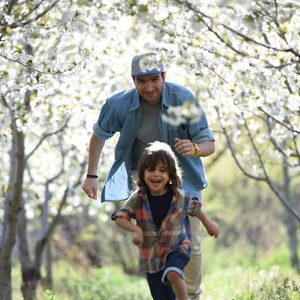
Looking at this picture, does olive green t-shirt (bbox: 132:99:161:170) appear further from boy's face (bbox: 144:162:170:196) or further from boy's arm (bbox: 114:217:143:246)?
boy's arm (bbox: 114:217:143:246)

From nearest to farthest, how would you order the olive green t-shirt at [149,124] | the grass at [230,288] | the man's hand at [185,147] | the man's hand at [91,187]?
1. the man's hand at [185,147]
2. the olive green t-shirt at [149,124]
3. the man's hand at [91,187]
4. the grass at [230,288]

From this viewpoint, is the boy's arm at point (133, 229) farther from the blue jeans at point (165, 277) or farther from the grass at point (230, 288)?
the grass at point (230, 288)

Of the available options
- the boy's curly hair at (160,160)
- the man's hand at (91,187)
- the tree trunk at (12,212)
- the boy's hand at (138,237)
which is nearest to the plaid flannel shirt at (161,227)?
the boy's curly hair at (160,160)

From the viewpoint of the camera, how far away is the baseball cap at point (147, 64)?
22.4 ft

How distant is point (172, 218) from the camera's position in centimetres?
634

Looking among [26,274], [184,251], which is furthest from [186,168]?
[26,274]

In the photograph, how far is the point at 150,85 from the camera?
702 centimetres

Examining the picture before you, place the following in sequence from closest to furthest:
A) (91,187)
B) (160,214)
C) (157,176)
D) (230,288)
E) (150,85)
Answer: (157,176)
(160,214)
(150,85)
(91,187)
(230,288)

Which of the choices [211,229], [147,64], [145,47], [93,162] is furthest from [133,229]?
[145,47]

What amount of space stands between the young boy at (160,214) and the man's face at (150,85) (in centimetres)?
73

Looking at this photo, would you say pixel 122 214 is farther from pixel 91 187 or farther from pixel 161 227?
pixel 91 187

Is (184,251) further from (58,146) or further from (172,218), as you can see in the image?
(58,146)

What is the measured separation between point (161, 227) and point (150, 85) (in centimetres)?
118

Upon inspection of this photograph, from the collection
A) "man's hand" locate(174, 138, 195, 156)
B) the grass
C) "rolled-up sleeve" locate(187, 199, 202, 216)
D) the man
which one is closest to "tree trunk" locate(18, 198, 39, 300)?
the grass
